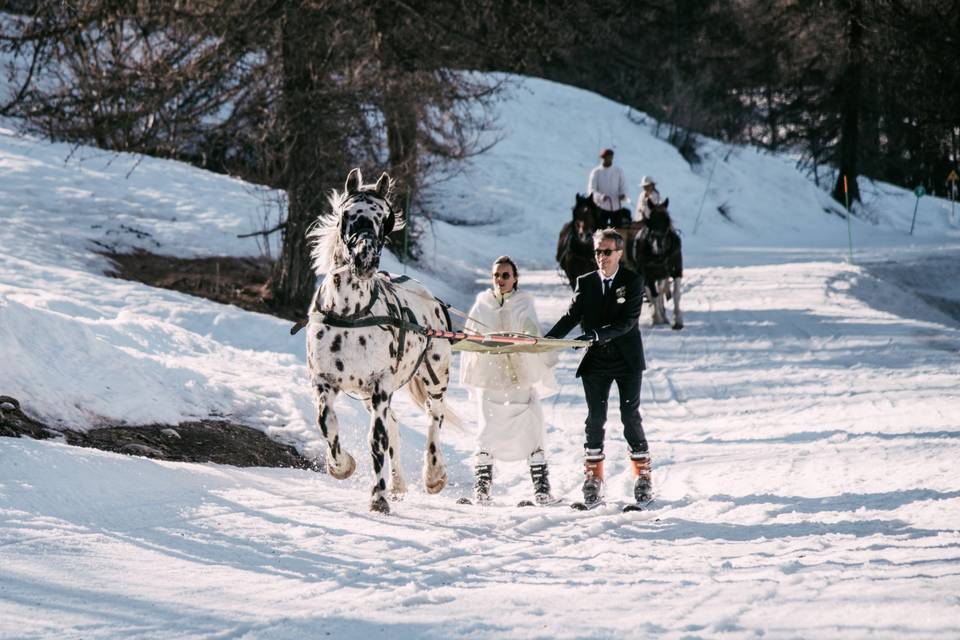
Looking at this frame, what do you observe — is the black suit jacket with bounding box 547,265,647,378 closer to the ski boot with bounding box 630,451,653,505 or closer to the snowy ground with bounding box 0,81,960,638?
the ski boot with bounding box 630,451,653,505

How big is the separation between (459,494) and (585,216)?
10167 mm

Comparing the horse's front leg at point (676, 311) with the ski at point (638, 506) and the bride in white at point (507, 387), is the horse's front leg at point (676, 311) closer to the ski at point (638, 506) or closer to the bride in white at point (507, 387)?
the bride in white at point (507, 387)

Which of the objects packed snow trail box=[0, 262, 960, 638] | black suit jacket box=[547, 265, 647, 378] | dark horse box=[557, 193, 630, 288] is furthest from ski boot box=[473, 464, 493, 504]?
dark horse box=[557, 193, 630, 288]

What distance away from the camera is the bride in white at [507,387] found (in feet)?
29.5

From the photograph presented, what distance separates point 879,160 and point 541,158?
70.7 ft

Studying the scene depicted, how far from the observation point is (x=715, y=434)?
1154 centimetres

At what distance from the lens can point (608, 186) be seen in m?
19.0

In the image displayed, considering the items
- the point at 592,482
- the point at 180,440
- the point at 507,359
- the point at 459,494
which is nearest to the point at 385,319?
the point at 507,359

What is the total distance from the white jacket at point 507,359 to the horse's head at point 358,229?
1.49 metres

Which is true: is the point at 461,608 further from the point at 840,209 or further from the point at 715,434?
the point at 840,209

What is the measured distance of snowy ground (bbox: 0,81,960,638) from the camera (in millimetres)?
5238

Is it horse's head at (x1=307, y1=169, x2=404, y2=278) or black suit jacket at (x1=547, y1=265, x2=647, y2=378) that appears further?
black suit jacket at (x1=547, y1=265, x2=647, y2=378)

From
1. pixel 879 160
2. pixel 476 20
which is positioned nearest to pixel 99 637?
pixel 476 20

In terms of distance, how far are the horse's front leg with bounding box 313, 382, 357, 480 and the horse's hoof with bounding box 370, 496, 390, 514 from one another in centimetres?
35
